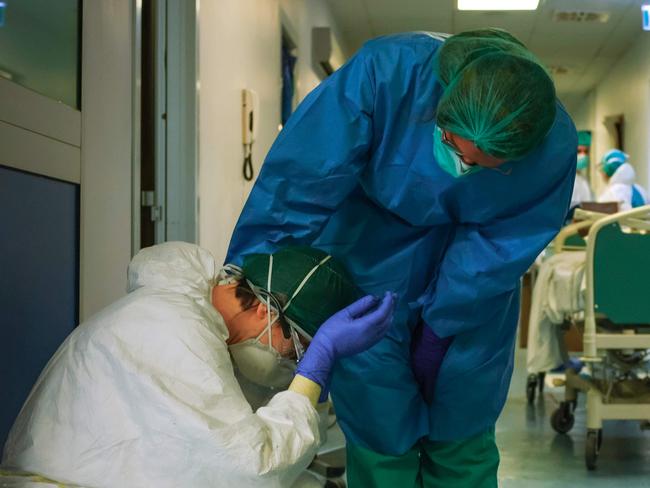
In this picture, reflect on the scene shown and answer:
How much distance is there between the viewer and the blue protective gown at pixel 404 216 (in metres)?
1.43

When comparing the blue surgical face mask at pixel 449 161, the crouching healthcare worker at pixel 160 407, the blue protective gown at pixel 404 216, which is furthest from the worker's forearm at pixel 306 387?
the blue surgical face mask at pixel 449 161

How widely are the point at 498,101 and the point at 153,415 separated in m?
0.73

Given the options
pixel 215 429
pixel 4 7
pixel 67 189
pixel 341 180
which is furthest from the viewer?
pixel 67 189

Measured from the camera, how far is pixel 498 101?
128 cm

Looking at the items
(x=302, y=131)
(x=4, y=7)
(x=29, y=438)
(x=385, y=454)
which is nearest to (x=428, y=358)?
(x=385, y=454)

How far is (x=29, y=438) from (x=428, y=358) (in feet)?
2.84

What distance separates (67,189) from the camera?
182cm

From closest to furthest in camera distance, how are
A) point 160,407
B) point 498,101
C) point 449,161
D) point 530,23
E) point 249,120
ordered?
1. point 160,407
2. point 498,101
3. point 449,161
4. point 249,120
5. point 530,23

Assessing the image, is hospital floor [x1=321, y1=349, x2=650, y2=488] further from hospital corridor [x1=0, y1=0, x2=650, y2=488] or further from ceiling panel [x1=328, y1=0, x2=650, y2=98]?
ceiling panel [x1=328, y1=0, x2=650, y2=98]

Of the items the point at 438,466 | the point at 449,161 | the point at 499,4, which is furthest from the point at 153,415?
the point at 499,4

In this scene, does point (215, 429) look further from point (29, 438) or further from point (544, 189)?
point (544, 189)

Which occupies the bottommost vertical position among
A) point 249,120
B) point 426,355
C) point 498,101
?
point 426,355

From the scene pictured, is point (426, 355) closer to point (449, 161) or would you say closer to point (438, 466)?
point (438, 466)

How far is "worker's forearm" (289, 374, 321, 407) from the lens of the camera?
1.13 m
